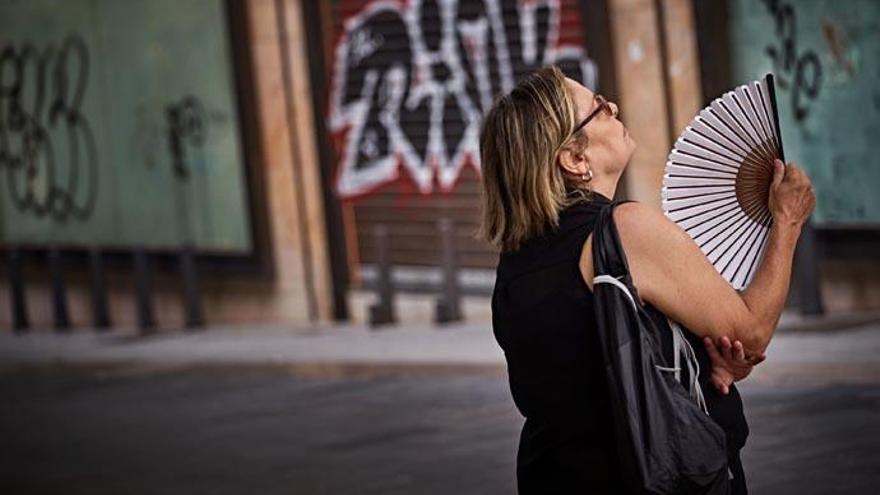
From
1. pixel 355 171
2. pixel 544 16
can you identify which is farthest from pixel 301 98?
pixel 544 16

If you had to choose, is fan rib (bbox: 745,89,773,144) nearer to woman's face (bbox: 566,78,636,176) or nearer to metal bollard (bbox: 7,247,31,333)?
woman's face (bbox: 566,78,636,176)

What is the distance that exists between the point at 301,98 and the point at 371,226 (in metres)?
1.28

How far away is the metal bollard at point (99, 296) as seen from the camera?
20.6 meters

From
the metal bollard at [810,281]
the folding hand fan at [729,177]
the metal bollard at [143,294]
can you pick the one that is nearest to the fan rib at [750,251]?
the folding hand fan at [729,177]

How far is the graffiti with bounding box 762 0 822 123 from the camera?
46.7 feet

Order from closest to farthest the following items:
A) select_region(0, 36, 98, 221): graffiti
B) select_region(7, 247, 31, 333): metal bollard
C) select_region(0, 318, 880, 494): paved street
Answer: select_region(0, 318, 880, 494): paved street < select_region(7, 247, 31, 333): metal bollard < select_region(0, 36, 98, 221): graffiti

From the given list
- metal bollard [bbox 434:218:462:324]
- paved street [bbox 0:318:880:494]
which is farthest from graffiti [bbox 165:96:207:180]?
paved street [bbox 0:318:880:494]

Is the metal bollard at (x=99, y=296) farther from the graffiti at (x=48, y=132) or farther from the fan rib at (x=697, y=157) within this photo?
the fan rib at (x=697, y=157)

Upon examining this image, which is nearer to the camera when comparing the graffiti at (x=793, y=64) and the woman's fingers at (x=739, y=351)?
the woman's fingers at (x=739, y=351)

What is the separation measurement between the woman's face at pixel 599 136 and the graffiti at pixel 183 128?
16.0 meters

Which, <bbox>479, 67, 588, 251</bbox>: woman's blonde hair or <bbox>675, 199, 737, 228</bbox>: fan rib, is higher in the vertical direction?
<bbox>479, 67, 588, 251</bbox>: woman's blonde hair

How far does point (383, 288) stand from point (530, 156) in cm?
1286

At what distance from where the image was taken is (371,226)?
18844mm

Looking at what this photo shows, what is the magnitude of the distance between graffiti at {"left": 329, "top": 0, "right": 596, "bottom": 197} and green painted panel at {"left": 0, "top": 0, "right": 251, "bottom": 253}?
1.38m
